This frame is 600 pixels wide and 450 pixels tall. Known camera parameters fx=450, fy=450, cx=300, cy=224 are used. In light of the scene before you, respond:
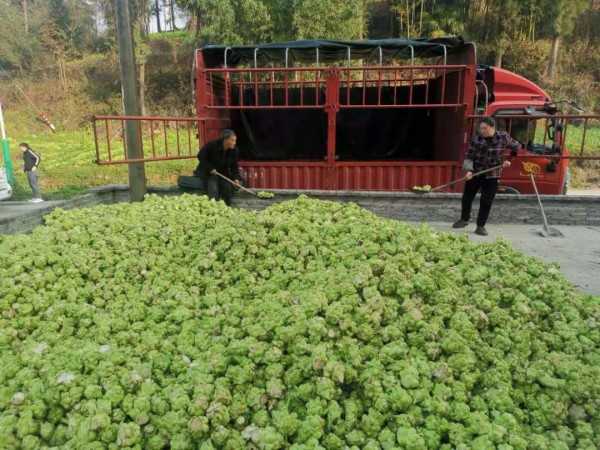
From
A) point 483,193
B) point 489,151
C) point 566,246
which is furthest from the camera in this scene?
point 483,193

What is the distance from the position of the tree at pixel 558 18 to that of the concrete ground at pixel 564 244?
2036 centimetres

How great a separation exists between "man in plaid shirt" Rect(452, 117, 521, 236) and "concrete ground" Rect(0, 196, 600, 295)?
44cm

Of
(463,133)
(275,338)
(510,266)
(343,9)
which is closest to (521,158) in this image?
(463,133)

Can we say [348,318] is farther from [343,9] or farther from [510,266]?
[343,9]

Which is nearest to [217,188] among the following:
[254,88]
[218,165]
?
[218,165]

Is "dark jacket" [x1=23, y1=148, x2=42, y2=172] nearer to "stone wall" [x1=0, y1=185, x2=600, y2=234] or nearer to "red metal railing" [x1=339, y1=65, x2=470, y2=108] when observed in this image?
"stone wall" [x1=0, y1=185, x2=600, y2=234]

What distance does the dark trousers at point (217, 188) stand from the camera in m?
6.99

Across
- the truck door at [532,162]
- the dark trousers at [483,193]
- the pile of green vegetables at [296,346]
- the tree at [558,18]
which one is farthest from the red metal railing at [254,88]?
the tree at [558,18]

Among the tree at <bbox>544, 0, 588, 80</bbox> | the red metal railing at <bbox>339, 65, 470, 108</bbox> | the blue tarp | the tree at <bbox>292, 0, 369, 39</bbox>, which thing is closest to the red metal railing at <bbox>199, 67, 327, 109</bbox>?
the blue tarp

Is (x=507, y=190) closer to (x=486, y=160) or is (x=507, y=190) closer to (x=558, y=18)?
(x=486, y=160)

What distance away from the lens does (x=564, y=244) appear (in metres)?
5.89

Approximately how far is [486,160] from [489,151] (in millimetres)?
128

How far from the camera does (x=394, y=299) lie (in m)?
2.86

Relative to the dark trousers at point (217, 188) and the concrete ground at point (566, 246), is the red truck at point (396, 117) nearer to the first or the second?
the dark trousers at point (217, 188)
